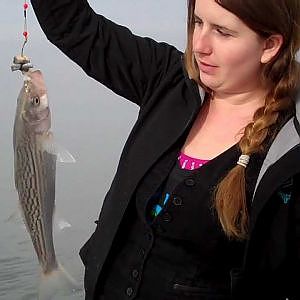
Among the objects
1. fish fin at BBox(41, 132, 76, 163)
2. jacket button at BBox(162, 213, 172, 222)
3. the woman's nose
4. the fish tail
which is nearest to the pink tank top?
jacket button at BBox(162, 213, 172, 222)

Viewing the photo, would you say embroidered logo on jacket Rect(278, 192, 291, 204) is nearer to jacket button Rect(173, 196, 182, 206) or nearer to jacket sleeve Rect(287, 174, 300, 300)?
jacket sleeve Rect(287, 174, 300, 300)

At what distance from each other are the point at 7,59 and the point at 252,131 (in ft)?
4.97

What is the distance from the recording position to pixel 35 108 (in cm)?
171

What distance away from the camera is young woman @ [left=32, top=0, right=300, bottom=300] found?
51.5 inches

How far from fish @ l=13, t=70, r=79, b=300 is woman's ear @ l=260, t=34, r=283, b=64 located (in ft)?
2.06

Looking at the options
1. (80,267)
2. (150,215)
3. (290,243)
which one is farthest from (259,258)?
(80,267)

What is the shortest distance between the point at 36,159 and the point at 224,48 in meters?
0.66

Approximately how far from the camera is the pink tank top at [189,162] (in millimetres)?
1366

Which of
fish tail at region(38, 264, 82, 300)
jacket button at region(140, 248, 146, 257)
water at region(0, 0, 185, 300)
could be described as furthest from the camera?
water at region(0, 0, 185, 300)

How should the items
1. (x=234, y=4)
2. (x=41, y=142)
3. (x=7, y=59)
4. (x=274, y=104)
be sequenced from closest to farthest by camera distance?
1. (x=234, y=4)
2. (x=274, y=104)
3. (x=41, y=142)
4. (x=7, y=59)

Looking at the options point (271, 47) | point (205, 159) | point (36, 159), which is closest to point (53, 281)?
point (36, 159)

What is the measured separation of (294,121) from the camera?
134 cm

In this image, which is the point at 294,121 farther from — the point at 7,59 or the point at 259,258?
the point at 7,59

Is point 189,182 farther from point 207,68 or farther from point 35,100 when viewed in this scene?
point 35,100
